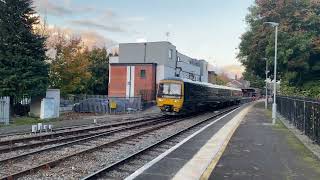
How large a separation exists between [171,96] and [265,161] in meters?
21.9

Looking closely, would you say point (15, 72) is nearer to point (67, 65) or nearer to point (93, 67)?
point (67, 65)

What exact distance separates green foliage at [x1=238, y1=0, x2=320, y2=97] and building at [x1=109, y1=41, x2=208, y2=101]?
18.7 m

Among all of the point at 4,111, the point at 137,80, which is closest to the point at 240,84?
the point at 137,80

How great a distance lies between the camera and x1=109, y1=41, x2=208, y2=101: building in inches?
2660

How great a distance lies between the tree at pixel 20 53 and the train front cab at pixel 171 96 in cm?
907

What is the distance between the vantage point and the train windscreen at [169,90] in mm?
35219

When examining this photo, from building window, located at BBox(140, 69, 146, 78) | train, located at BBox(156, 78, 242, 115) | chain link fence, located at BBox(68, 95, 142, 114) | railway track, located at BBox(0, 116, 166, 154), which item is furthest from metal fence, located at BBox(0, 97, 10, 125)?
building window, located at BBox(140, 69, 146, 78)

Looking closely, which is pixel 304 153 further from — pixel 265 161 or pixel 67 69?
pixel 67 69

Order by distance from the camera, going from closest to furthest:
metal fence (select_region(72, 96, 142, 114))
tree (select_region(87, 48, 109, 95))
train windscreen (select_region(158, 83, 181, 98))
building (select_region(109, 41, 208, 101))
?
train windscreen (select_region(158, 83, 181, 98)), metal fence (select_region(72, 96, 142, 114)), building (select_region(109, 41, 208, 101)), tree (select_region(87, 48, 109, 95))

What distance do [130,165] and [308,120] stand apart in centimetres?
1044

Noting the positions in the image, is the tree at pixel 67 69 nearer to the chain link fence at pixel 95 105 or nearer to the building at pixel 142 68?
the chain link fence at pixel 95 105

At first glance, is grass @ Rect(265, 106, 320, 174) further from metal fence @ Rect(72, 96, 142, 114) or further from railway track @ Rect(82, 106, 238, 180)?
metal fence @ Rect(72, 96, 142, 114)

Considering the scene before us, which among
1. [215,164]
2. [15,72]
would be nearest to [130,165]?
[215,164]

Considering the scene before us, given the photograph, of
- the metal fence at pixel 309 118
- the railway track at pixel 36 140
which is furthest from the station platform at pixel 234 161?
the railway track at pixel 36 140
